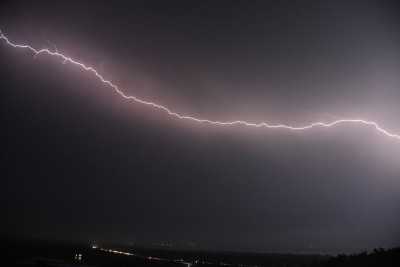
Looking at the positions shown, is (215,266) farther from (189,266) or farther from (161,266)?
(161,266)

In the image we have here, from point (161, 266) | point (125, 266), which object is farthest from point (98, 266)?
point (161, 266)

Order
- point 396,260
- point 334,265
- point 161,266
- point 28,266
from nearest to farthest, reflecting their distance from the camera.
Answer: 1. point 396,260
2. point 334,265
3. point 28,266
4. point 161,266

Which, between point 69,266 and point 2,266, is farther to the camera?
point 69,266

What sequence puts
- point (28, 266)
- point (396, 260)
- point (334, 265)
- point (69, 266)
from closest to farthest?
1. point (396, 260)
2. point (334, 265)
3. point (28, 266)
4. point (69, 266)

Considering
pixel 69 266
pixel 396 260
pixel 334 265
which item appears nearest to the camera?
pixel 396 260

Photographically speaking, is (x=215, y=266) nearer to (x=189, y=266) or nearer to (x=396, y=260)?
(x=189, y=266)

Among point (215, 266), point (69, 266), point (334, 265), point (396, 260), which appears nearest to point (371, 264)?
point (396, 260)

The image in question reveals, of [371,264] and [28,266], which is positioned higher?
[371,264]

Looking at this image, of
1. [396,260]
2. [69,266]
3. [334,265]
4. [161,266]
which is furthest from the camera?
[161,266]

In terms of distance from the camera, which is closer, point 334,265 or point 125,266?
point 334,265
